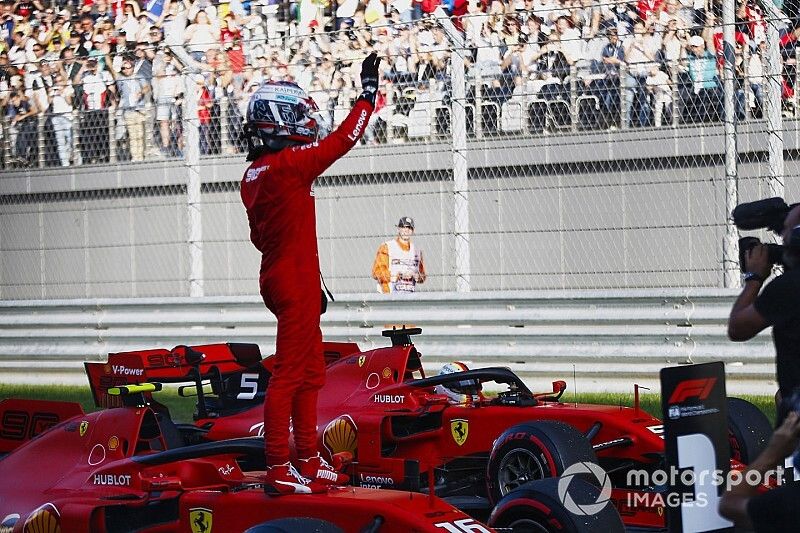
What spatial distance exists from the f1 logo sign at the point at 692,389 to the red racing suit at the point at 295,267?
1.70 m

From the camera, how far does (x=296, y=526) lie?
4.30 meters

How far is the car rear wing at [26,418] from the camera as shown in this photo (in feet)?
20.8

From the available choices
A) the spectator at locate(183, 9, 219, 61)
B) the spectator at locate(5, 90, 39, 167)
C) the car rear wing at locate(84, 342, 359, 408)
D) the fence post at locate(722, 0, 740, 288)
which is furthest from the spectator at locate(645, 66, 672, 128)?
the spectator at locate(5, 90, 39, 167)

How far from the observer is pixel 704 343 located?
9852mm

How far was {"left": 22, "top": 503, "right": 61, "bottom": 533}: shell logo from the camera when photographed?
525 centimetres

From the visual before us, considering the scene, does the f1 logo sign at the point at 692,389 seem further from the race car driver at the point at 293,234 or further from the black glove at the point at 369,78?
the black glove at the point at 369,78

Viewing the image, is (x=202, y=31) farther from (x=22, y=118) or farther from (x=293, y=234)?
(x=293, y=234)

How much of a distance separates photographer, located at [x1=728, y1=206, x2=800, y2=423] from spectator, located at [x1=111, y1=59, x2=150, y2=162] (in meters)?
8.44

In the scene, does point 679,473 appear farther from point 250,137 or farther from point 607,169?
point 607,169

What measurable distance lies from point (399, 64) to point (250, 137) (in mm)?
5927

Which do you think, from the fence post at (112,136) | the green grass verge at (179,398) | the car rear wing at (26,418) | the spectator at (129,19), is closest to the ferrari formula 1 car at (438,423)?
the car rear wing at (26,418)

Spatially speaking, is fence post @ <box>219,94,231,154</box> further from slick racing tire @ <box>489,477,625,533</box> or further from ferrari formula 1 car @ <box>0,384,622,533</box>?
slick racing tire @ <box>489,477,625,533</box>

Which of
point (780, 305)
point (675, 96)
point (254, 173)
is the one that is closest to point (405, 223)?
point (675, 96)

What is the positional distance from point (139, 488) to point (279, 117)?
1625 mm
